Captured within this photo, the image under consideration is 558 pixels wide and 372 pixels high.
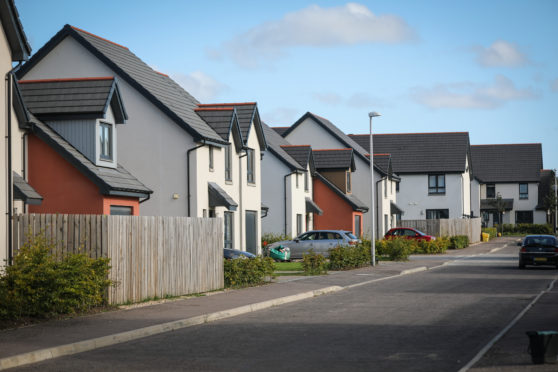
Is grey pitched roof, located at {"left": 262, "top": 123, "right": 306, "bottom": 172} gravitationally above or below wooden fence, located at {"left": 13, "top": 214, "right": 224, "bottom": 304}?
above

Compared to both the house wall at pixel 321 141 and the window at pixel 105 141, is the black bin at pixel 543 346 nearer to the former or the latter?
the window at pixel 105 141

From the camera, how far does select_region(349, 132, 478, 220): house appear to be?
237 feet

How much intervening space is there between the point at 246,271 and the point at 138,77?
12.4m

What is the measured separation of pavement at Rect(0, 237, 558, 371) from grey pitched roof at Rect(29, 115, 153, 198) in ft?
18.7

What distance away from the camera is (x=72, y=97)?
24875 mm

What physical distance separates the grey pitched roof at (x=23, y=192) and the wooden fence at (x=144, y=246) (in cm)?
473

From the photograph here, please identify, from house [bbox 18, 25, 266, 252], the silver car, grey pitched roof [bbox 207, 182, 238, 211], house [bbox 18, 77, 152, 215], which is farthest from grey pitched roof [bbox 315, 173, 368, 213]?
house [bbox 18, 77, 152, 215]

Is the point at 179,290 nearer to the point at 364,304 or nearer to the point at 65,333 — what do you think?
the point at 364,304

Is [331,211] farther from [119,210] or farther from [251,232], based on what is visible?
[119,210]

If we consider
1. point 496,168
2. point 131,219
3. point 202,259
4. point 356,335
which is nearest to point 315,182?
point 202,259

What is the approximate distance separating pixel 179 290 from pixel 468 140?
198 ft

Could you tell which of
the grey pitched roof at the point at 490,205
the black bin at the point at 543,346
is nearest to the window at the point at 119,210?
the black bin at the point at 543,346

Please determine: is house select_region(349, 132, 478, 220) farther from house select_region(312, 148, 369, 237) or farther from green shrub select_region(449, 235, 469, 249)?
house select_region(312, 148, 369, 237)

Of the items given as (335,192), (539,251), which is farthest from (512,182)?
(539,251)
